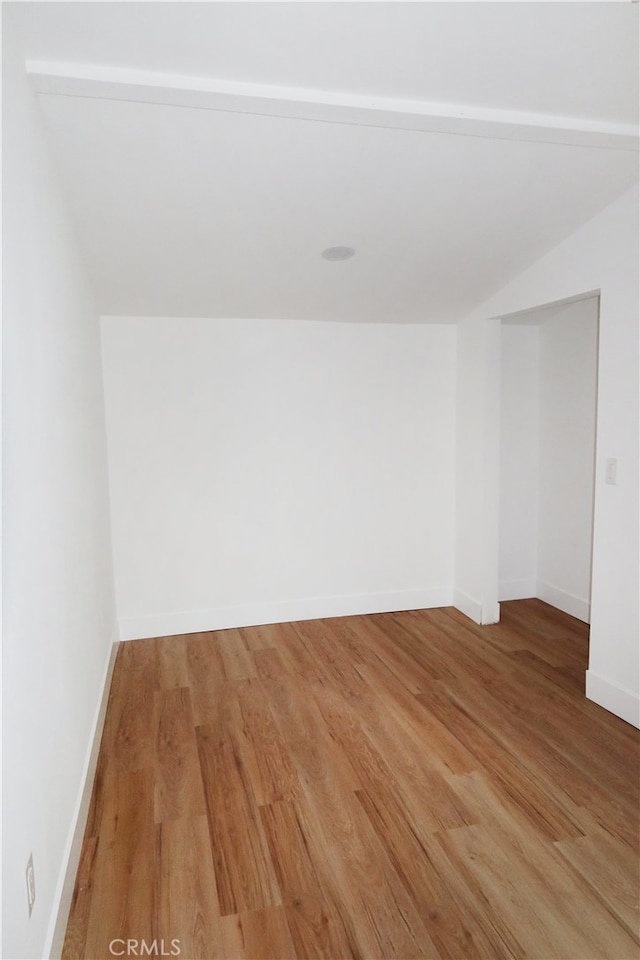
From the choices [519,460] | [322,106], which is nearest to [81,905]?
[322,106]

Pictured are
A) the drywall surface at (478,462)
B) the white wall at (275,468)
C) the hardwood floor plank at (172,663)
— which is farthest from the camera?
the drywall surface at (478,462)

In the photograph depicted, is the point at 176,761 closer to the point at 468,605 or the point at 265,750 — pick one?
the point at 265,750

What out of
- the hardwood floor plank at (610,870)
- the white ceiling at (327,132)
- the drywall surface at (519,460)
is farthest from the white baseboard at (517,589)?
the hardwood floor plank at (610,870)

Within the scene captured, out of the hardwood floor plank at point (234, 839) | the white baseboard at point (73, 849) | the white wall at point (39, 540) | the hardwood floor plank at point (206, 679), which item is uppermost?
the white wall at point (39, 540)

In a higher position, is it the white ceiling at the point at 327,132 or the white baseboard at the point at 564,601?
the white ceiling at the point at 327,132

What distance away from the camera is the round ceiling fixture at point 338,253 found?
2.93 m

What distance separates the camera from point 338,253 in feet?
9.77

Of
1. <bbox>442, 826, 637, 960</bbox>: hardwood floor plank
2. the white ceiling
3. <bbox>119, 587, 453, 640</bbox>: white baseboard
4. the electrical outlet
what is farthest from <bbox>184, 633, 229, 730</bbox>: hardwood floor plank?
the white ceiling

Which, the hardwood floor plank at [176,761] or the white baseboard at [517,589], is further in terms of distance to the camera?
the white baseboard at [517,589]

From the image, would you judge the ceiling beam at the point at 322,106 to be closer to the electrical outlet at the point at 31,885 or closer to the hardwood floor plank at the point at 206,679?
the electrical outlet at the point at 31,885

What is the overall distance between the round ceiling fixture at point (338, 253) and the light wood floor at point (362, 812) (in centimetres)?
225

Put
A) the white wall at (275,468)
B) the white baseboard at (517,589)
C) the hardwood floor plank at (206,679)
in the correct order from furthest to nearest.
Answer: the white baseboard at (517,589) < the white wall at (275,468) < the hardwood floor plank at (206,679)

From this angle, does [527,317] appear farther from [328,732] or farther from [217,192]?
[328,732]

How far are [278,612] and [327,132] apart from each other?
2.96 metres
